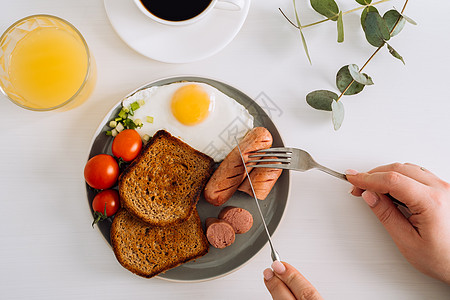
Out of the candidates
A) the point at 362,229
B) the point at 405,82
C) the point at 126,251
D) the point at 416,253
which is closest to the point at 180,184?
the point at 126,251

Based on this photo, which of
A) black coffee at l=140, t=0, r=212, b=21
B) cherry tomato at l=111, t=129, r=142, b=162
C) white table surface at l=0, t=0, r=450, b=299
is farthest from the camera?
white table surface at l=0, t=0, r=450, b=299

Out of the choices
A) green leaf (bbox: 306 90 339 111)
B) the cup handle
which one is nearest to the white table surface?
green leaf (bbox: 306 90 339 111)

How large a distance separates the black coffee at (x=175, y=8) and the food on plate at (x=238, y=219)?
2.73 feet

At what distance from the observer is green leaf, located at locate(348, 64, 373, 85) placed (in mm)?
1680

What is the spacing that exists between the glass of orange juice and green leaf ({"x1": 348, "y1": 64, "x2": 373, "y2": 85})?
3.77ft

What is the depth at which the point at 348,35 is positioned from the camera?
182 centimetres

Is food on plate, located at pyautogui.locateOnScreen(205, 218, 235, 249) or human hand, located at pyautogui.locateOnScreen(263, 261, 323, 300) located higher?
human hand, located at pyautogui.locateOnScreen(263, 261, 323, 300)

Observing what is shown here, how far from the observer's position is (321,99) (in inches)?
68.3

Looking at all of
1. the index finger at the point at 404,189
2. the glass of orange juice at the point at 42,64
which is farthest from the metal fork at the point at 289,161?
the glass of orange juice at the point at 42,64

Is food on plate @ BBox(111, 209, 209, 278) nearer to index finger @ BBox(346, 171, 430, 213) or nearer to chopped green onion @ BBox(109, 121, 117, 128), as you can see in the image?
chopped green onion @ BBox(109, 121, 117, 128)

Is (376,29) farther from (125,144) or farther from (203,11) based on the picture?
(125,144)

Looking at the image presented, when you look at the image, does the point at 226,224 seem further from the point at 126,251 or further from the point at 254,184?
the point at 126,251

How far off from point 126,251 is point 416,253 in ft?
4.12

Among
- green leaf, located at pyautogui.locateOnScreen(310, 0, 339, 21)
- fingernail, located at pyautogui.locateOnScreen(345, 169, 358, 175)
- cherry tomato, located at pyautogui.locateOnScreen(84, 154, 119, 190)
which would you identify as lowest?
cherry tomato, located at pyautogui.locateOnScreen(84, 154, 119, 190)
